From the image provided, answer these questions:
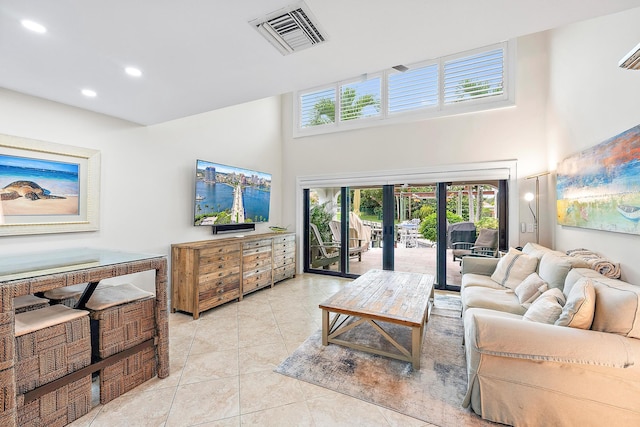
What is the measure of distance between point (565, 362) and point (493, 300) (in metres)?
1.08

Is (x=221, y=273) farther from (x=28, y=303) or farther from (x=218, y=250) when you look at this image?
(x=28, y=303)

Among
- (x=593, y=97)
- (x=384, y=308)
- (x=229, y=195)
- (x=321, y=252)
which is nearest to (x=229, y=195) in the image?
(x=229, y=195)

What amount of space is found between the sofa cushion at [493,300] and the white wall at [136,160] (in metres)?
3.58

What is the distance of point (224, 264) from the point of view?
3779mm

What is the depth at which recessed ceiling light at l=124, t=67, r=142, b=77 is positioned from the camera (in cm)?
209

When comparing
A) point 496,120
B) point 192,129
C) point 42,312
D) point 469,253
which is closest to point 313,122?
point 192,129

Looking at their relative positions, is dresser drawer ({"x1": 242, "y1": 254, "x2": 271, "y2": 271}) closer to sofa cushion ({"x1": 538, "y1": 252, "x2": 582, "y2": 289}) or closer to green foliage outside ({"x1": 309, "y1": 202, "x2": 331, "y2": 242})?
green foliage outside ({"x1": 309, "y1": 202, "x2": 331, "y2": 242})

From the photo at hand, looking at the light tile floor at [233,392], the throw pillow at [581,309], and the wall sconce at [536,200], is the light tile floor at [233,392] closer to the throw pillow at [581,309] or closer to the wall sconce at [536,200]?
the throw pillow at [581,309]

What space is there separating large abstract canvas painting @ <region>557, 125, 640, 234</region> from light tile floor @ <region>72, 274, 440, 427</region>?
86.5 inches

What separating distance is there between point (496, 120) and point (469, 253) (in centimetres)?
212

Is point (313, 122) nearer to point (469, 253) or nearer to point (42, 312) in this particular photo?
point (469, 253)

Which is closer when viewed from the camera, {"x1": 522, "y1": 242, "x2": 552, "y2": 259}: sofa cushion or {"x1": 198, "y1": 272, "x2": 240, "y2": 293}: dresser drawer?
{"x1": 522, "y1": 242, "x2": 552, "y2": 259}: sofa cushion

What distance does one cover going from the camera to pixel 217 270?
3.66 m

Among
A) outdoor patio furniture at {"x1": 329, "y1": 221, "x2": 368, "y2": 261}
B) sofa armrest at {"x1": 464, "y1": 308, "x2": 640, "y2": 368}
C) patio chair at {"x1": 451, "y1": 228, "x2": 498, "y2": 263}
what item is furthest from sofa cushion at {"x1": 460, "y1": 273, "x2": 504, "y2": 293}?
outdoor patio furniture at {"x1": 329, "y1": 221, "x2": 368, "y2": 261}
